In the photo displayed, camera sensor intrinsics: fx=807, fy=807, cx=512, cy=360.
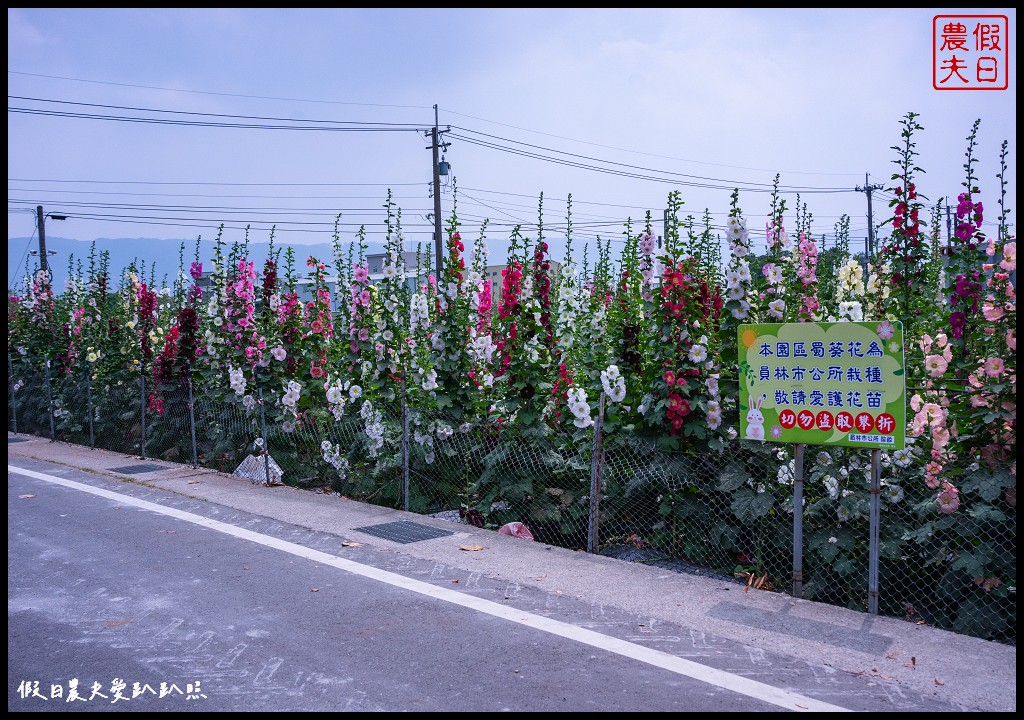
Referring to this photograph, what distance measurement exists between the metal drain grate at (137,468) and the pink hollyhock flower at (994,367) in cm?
998

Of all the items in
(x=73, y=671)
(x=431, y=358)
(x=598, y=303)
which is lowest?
(x=73, y=671)

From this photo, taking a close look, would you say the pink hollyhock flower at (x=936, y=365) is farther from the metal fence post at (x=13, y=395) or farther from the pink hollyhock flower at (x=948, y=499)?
the metal fence post at (x=13, y=395)

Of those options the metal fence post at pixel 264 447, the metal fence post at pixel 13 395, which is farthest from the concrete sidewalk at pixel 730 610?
the metal fence post at pixel 13 395

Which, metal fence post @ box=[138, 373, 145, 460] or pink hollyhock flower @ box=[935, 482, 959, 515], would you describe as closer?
pink hollyhock flower @ box=[935, 482, 959, 515]

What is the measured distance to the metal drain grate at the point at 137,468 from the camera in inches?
431

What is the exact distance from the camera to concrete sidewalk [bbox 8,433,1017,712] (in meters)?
4.34

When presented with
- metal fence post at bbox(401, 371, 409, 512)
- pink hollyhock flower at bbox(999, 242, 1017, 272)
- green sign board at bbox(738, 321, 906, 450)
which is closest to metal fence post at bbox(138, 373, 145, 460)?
metal fence post at bbox(401, 371, 409, 512)

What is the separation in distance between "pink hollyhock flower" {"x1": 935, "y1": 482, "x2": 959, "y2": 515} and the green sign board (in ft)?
1.49

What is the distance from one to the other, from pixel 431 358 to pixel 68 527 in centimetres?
394

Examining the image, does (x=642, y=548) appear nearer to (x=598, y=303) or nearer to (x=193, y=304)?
(x=598, y=303)

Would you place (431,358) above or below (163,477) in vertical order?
above

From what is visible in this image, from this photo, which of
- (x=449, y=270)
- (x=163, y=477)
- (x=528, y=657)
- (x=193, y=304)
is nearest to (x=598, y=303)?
(x=449, y=270)

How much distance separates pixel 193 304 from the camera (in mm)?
12711

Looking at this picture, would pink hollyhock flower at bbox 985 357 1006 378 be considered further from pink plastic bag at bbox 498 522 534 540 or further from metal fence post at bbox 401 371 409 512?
metal fence post at bbox 401 371 409 512
